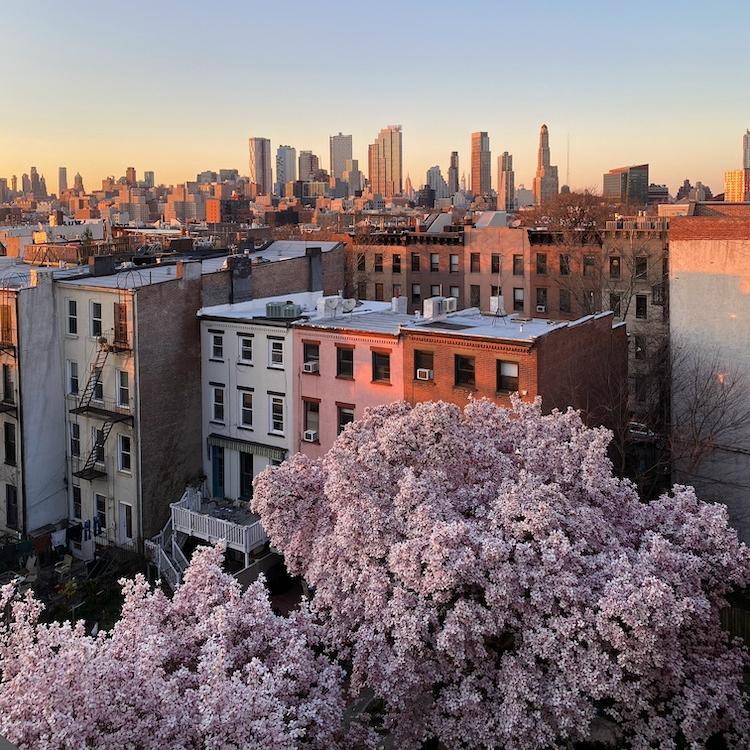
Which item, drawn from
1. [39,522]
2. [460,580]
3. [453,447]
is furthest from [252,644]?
[39,522]

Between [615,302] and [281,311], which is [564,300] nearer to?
[615,302]

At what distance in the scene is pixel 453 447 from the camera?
2067 cm

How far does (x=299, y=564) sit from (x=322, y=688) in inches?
273

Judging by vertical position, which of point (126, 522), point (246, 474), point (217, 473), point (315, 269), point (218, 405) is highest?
A: point (315, 269)

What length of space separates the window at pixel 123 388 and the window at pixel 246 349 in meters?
5.26

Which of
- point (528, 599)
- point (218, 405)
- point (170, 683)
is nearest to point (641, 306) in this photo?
point (218, 405)

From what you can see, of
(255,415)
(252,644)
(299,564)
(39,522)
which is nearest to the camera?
(252,644)

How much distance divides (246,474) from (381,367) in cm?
878

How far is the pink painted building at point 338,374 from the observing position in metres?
34.4

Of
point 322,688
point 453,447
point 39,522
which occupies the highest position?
point 453,447

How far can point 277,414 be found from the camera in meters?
37.5

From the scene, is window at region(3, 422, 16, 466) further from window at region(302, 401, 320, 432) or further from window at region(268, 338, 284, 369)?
window at region(302, 401, 320, 432)

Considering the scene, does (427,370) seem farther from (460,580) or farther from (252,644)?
(252,644)

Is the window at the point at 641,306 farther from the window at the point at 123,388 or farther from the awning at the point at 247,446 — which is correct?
the window at the point at 123,388
